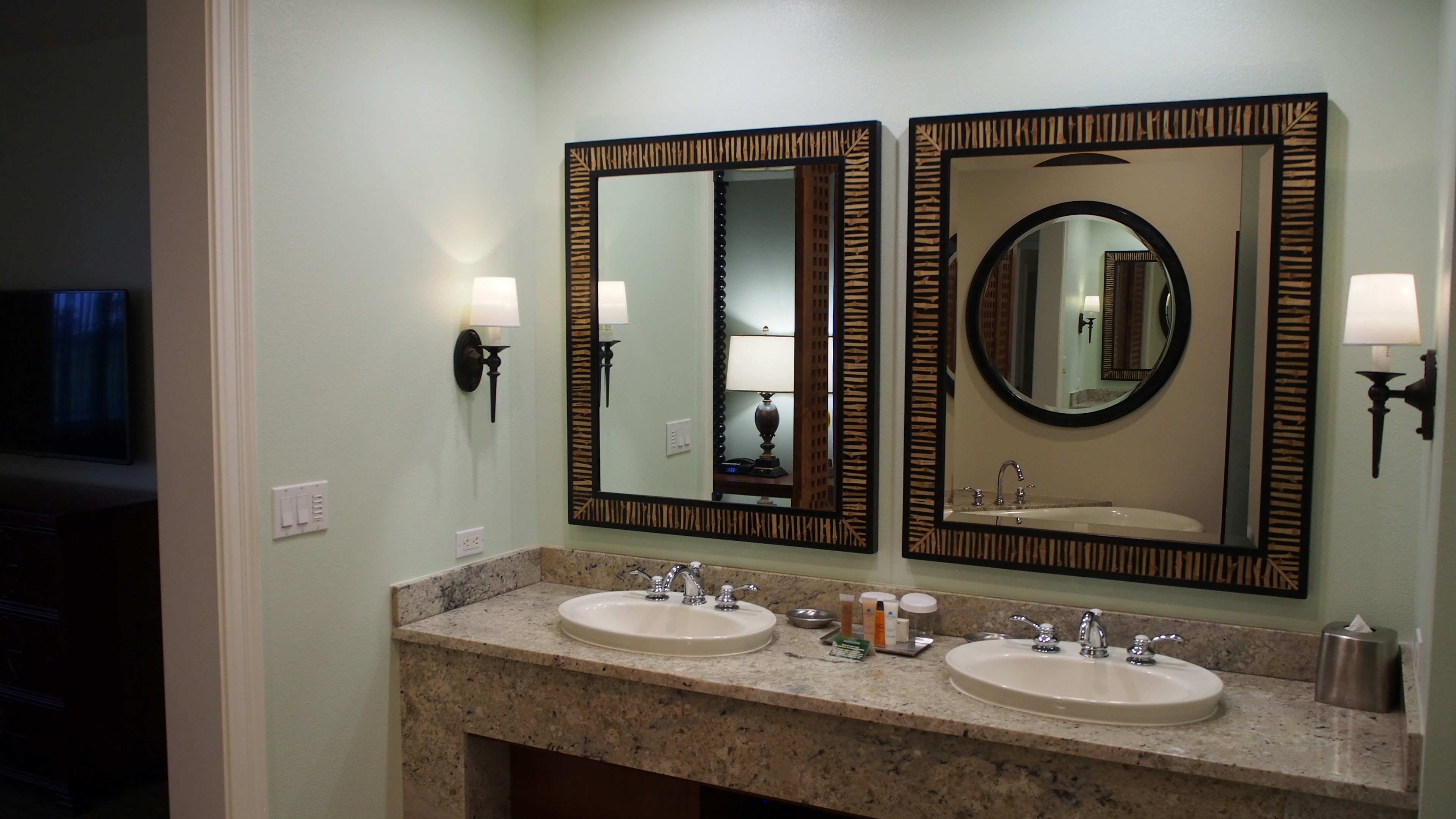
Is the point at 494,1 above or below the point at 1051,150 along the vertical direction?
above

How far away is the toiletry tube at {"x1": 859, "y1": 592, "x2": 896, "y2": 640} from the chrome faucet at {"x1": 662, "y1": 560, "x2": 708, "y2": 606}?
44 centimetres

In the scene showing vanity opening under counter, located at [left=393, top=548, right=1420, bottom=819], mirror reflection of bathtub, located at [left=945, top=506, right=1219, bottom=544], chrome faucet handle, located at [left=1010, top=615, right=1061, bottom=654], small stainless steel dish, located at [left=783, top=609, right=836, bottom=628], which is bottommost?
vanity opening under counter, located at [left=393, top=548, right=1420, bottom=819]

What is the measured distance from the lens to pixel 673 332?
2.59 meters

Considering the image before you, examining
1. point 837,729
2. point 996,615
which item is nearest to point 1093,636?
point 996,615

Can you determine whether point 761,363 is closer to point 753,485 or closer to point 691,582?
point 753,485

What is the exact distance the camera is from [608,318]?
105 inches

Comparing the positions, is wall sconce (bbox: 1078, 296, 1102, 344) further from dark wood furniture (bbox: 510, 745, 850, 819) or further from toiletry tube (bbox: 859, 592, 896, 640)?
dark wood furniture (bbox: 510, 745, 850, 819)

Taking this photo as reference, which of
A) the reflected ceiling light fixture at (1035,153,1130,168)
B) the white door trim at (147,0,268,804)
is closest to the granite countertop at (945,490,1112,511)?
the reflected ceiling light fixture at (1035,153,1130,168)

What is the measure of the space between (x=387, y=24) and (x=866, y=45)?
1.16m

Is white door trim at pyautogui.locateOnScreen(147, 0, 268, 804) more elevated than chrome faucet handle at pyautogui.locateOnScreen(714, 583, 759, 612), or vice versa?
white door trim at pyautogui.locateOnScreen(147, 0, 268, 804)

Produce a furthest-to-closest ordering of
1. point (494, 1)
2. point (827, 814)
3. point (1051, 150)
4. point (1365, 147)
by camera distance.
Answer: point (494, 1) < point (827, 814) < point (1051, 150) < point (1365, 147)

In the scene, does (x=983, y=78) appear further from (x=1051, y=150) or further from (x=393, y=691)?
(x=393, y=691)

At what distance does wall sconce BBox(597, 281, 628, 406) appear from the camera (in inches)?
104

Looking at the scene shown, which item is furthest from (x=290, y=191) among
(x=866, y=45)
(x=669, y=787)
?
(x=669, y=787)
